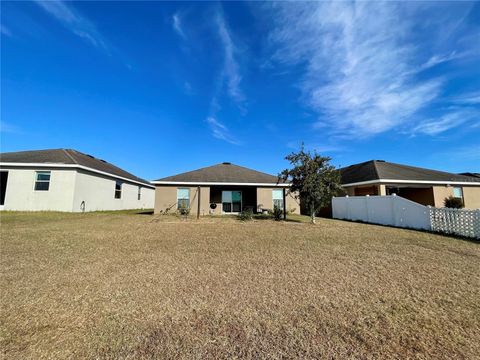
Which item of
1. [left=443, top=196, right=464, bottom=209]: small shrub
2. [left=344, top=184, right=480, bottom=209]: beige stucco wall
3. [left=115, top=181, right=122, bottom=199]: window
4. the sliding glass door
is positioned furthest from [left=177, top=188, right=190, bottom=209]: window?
[left=443, top=196, right=464, bottom=209]: small shrub

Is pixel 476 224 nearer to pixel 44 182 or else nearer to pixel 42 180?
pixel 44 182

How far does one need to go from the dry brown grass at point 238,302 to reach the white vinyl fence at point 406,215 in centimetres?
360

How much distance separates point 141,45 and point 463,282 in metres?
14.7

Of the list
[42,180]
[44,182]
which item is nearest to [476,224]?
[44,182]

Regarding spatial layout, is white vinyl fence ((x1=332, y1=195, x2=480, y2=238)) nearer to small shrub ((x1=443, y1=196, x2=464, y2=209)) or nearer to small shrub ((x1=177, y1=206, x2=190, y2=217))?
small shrub ((x1=443, y1=196, x2=464, y2=209))

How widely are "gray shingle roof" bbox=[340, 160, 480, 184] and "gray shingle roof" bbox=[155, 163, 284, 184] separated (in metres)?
7.25

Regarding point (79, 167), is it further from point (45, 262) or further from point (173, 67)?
point (45, 262)

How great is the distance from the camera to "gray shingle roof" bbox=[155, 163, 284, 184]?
1959 cm

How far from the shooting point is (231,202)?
2083 centimetres

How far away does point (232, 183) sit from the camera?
1944 centimetres

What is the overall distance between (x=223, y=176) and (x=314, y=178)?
9.00 m

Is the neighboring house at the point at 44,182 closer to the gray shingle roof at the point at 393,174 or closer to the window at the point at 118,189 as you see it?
the window at the point at 118,189

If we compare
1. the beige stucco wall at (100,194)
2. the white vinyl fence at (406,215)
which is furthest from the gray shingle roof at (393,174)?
the beige stucco wall at (100,194)

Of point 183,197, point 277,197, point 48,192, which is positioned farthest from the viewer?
point 277,197
